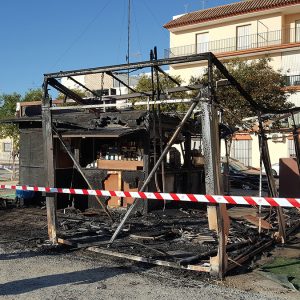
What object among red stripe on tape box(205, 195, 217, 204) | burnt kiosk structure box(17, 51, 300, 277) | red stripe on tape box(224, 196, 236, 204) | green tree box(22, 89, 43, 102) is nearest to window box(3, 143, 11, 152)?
green tree box(22, 89, 43, 102)

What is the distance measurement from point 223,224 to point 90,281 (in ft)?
6.64

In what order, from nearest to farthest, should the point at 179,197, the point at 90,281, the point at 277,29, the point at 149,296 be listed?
the point at 149,296 < the point at 90,281 < the point at 179,197 < the point at 277,29

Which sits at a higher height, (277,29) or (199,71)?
(277,29)

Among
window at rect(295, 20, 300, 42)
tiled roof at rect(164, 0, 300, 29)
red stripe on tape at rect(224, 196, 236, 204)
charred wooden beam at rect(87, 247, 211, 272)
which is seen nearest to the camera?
red stripe on tape at rect(224, 196, 236, 204)

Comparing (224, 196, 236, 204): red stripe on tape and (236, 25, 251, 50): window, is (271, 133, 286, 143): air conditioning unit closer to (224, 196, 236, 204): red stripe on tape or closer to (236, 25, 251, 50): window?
(224, 196, 236, 204): red stripe on tape

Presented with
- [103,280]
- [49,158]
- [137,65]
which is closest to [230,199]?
[103,280]

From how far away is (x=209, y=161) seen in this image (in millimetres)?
6461

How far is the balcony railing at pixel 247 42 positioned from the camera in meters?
36.2

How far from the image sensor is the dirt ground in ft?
18.0

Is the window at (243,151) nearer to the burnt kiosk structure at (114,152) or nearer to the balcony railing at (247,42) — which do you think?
the balcony railing at (247,42)

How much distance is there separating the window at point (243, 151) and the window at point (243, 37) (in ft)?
29.1

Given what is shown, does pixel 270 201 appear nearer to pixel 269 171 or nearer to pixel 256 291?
pixel 256 291

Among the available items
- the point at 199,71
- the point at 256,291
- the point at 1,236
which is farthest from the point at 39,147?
the point at 199,71

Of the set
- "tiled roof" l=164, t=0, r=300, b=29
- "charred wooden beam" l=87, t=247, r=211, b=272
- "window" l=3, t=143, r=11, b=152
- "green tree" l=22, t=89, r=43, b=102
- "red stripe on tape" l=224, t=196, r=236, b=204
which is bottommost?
"charred wooden beam" l=87, t=247, r=211, b=272
